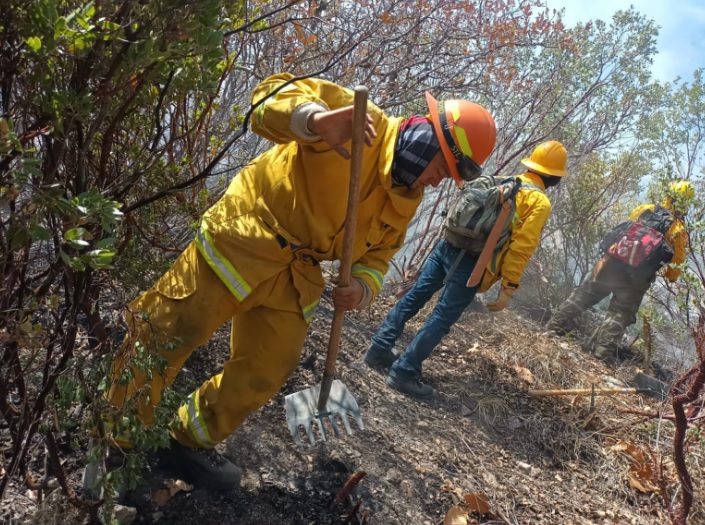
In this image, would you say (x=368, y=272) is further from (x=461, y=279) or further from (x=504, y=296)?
(x=504, y=296)

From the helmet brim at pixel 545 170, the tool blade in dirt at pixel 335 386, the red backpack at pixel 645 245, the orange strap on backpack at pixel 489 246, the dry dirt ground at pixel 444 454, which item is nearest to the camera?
the tool blade in dirt at pixel 335 386

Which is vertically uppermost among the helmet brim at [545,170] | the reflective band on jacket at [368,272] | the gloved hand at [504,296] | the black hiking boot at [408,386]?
the helmet brim at [545,170]

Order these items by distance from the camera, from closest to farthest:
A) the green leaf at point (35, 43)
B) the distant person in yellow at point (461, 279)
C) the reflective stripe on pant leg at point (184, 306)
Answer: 1. the green leaf at point (35, 43)
2. the reflective stripe on pant leg at point (184, 306)
3. the distant person in yellow at point (461, 279)

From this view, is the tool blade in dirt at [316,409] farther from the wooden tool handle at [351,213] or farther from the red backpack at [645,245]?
the red backpack at [645,245]

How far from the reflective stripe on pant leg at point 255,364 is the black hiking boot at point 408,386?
1.70 metres

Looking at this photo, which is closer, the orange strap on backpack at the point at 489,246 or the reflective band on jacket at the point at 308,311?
the reflective band on jacket at the point at 308,311

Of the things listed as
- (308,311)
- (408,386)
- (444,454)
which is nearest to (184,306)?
(308,311)

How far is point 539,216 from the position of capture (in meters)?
3.73

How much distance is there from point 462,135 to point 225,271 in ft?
3.65

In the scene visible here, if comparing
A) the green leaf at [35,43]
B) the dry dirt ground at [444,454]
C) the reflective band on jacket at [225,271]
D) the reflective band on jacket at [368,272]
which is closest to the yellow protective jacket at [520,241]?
the dry dirt ground at [444,454]

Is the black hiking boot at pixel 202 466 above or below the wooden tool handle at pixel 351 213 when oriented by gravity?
below

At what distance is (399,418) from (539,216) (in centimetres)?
173

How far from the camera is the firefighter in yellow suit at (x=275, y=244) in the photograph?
79.3 inches

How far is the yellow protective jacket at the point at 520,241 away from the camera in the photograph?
3.73 m
